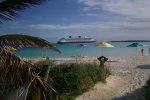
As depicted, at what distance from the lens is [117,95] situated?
12.9 metres

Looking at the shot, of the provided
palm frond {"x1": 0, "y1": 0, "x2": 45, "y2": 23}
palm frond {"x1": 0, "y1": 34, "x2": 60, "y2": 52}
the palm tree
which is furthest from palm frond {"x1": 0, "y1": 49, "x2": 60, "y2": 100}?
Result: palm frond {"x1": 0, "y1": 0, "x2": 45, "y2": 23}

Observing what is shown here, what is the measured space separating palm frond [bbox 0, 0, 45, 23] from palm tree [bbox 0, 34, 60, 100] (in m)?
0.36

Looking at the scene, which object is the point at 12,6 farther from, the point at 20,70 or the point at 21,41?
the point at 20,70

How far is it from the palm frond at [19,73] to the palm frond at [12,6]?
63 cm

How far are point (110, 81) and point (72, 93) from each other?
3243 millimetres

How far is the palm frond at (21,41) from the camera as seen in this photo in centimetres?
565

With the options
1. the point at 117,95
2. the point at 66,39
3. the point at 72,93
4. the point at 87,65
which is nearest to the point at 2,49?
the point at 72,93

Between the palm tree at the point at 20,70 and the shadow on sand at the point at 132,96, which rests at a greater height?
the palm tree at the point at 20,70

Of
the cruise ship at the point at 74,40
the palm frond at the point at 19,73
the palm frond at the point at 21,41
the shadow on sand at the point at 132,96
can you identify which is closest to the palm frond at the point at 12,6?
the palm frond at the point at 21,41

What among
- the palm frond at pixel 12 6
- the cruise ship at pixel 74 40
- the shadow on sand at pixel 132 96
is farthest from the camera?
the cruise ship at pixel 74 40

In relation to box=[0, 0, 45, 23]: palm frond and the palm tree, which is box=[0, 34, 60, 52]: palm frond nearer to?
the palm tree

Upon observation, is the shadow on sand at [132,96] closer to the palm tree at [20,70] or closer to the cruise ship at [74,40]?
the palm tree at [20,70]

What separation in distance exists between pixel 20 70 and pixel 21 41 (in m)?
0.53

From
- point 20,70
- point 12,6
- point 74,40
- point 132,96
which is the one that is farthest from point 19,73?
point 74,40
